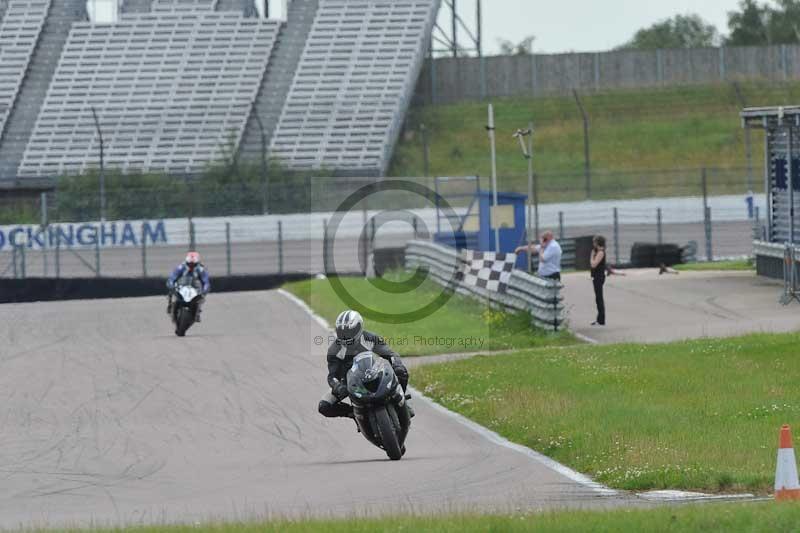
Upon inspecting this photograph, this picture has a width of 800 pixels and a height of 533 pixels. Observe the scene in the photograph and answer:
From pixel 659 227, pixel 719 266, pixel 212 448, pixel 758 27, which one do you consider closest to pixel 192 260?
pixel 212 448

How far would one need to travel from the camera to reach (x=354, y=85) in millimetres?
56406

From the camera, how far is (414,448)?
13.3 metres

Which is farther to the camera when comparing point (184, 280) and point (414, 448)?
point (184, 280)

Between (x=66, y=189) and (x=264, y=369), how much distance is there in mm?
27325

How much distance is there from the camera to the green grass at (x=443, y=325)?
21891 millimetres

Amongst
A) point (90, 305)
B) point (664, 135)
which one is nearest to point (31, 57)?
point (664, 135)

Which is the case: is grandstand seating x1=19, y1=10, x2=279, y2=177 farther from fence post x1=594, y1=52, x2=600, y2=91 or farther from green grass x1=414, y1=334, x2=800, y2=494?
green grass x1=414, y1=334, x2=800, y2=494

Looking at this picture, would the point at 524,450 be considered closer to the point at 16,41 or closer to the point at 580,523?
the point at 580,523

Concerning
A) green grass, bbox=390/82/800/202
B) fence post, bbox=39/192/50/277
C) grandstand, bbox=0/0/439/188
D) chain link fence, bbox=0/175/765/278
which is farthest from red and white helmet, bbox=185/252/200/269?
green grass, bbox=390/82/800/202

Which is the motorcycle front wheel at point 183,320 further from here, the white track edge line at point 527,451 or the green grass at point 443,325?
the white track edge line at point 527,451

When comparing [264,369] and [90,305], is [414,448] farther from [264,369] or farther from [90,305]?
[90,305]

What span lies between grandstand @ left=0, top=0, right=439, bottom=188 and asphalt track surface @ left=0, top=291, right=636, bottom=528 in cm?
2847

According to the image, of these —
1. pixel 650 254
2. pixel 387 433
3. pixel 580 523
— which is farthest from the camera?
pixel 650 254

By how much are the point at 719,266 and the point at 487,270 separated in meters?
10.9
